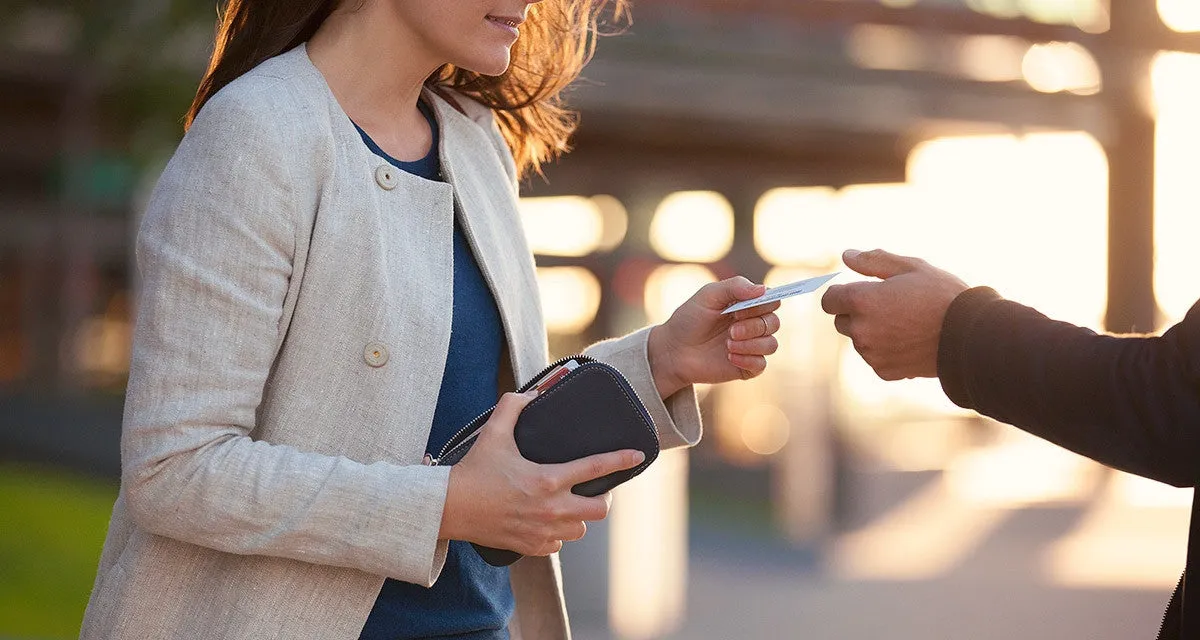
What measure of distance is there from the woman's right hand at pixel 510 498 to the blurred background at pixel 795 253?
563 cm

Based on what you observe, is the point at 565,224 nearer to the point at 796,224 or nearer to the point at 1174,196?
the point at 796,224

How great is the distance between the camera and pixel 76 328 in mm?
19844

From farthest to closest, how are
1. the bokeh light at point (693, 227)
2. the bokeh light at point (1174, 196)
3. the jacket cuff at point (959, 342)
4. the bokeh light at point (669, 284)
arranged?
the bokeh light at point (693, 227) < the bokeh light at point (669, 284) < the bokeh light at point (1174, 196) < the jacket cuff at point (959, 342)

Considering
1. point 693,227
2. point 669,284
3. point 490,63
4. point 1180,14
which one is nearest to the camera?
point 490,63

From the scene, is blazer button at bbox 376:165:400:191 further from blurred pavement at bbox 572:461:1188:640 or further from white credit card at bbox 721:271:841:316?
blurred pavement at bbox 572:461:1188:640

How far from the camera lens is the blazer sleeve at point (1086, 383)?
185 centimetres

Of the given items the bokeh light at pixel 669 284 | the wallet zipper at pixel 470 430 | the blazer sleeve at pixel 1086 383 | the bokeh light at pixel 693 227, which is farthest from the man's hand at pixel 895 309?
the bokeh light at pixel 693 227

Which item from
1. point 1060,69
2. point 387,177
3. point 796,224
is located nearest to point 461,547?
point 387,177

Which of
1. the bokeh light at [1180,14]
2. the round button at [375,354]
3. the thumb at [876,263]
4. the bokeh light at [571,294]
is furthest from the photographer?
the bokeh light at [571,294]

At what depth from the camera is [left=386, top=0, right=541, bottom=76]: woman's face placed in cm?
203

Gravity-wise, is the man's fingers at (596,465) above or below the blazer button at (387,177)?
below

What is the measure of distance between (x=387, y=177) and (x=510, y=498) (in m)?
0.50

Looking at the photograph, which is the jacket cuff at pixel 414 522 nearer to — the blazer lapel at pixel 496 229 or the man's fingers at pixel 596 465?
the man's fingers at pixel 596 465

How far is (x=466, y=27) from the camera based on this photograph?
204cm
